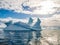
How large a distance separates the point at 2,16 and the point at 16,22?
0.62 feet

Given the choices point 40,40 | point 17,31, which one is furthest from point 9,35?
point 40,40

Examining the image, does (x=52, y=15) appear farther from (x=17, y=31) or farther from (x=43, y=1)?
(x=17, y=31)

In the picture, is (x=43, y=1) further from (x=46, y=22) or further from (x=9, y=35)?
(x=9, y=35)

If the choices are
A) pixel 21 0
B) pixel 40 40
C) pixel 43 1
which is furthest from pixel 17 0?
pixel 40 40

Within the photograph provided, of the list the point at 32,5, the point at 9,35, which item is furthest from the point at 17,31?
the point at 32,5

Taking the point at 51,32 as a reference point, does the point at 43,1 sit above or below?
above

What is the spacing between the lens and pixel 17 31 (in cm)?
400

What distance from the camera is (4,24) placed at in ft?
13.1

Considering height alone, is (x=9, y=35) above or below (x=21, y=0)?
below

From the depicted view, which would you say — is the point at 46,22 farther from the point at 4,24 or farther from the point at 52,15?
the point at 4,24

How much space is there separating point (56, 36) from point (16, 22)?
53 centimetres

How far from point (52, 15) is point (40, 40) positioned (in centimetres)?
35

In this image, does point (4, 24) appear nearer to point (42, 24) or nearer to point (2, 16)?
point (2, 16)

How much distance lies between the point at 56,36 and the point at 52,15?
267mm
